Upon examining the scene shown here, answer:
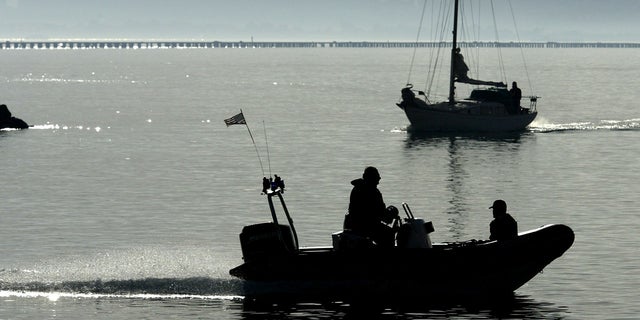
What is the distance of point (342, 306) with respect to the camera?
88.9ft

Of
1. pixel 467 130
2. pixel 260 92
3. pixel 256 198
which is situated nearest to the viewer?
pixel 256 198

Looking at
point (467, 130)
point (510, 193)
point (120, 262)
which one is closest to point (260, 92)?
point (467, 130)

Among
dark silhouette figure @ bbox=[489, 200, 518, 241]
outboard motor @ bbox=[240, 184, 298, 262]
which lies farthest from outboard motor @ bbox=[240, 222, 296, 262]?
dark silhouette figure @ bbox=[489, 200, 518, 241]

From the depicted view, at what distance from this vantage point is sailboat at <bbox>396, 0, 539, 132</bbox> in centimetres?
7781

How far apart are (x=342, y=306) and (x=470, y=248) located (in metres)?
→ 2.74

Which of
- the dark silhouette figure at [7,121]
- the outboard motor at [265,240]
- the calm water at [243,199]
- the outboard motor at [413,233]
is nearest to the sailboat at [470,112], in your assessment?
the calm water at [243,199]

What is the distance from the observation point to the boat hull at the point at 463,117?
7775cm

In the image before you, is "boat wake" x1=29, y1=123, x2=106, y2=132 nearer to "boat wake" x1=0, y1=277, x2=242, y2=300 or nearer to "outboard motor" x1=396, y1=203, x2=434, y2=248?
"boat wake" x1=0, y1=277, x2=242, y2=300

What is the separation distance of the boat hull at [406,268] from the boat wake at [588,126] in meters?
56.4

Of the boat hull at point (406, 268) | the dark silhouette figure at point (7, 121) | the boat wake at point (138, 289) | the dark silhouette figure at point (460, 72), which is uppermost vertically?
the dark silhouette figure at point (460, 72)

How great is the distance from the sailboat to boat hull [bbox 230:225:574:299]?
50149 mm

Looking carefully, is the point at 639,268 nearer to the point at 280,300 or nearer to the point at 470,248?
the point at 470,248

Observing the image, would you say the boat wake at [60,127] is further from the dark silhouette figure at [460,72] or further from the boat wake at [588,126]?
the boat wake at [588,126]

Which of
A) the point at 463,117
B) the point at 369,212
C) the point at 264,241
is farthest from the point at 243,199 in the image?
the point at 463,117
